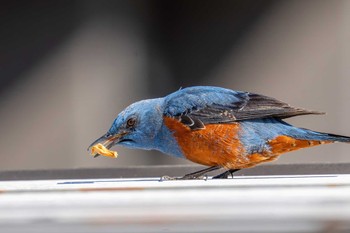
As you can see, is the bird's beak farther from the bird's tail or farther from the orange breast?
the bird's tail

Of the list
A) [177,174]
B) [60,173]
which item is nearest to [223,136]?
[177,174]

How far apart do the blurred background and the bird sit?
1.67 m

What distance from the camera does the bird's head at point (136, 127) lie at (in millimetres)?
2745

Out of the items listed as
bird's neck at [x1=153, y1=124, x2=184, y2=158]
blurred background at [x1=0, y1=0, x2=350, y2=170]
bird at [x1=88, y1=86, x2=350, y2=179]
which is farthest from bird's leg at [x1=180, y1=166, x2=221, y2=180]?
blurred background at [x1=0, y1=0, x2=350, y2=170]

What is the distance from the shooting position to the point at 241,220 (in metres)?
0.66

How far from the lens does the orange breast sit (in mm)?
2666

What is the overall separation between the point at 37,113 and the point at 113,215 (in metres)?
4.04

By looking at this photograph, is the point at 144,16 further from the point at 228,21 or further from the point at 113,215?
the point at 113,215

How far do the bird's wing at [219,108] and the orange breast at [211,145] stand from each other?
4 cm

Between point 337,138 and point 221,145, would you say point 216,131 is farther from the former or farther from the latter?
point 337,138

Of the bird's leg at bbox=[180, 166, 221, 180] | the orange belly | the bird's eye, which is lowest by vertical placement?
the bird's leg at bbox=[180, 166, 221, 180]

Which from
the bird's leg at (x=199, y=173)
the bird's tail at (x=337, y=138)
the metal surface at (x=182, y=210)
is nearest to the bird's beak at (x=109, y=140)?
the bird's leg at (x=199, y=173)

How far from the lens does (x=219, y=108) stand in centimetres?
283

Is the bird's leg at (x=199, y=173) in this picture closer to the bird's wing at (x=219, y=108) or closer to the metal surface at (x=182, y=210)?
the bird's wing at (x=219, y=108)
